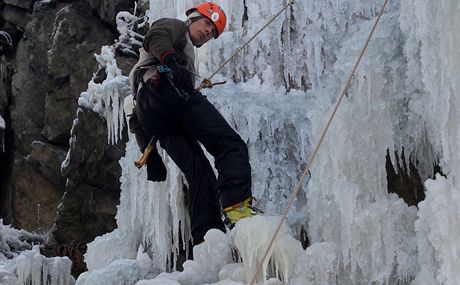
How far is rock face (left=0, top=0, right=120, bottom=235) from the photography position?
11.5 m

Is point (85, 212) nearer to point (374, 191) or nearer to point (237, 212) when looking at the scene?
point (237, 212)

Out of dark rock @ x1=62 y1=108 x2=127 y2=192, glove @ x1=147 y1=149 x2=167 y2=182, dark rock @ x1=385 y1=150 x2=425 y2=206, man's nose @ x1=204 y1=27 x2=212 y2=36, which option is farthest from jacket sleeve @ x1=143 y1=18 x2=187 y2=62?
dark rock @ x1=62 y1=108 x2=127 y2=192

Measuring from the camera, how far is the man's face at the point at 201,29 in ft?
11.0

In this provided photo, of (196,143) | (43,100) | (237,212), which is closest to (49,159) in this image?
(43,100)

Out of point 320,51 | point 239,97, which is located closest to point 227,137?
point 239,97

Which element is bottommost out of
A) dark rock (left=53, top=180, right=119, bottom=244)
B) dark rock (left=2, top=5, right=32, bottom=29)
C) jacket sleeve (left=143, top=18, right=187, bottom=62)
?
dark rock (left=53, top=180, right=119, bottom=244)

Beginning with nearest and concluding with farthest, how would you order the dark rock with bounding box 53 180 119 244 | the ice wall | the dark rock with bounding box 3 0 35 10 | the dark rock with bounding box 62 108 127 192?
1. the ice wall
2. the dark rock with bounding box 62 108 127 192
3. the dark rock with bounding box 53 180 119 244
4. the dark rock with bounding box 3 0 35 10

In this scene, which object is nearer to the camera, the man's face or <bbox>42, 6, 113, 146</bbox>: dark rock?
the man's face

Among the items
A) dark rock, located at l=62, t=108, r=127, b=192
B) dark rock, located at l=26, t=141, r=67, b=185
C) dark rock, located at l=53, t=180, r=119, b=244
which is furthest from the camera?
dark rock, located at l=26, t=141, r=67, b=185

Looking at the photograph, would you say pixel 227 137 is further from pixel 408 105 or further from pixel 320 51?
pixel 320 51

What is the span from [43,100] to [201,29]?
9770 millimetres

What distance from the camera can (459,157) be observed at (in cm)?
213

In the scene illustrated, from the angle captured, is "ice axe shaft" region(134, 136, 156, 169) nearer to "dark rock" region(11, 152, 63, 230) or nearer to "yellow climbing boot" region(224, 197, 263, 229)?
"yellow climbing boot" region(224, 197, 263, 229)

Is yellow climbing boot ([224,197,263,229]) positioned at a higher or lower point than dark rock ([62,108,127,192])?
lower
